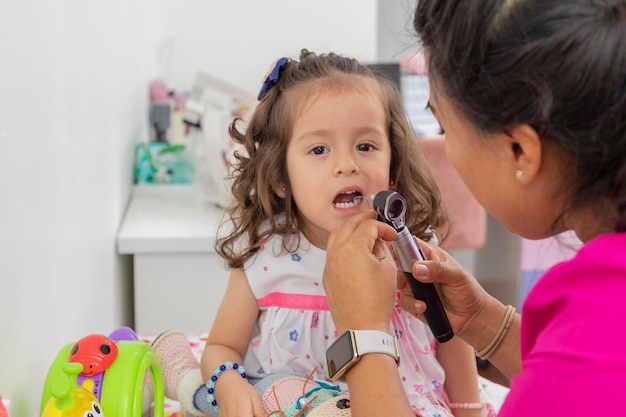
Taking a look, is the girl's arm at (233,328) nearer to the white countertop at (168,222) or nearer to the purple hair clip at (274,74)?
the purple hair clip at (274,74)

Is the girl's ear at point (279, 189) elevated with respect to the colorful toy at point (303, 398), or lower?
elevated

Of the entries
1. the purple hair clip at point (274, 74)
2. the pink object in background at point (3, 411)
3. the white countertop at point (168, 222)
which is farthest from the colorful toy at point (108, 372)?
the white countertop at point (168, 222)

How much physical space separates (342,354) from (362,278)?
0.28ft

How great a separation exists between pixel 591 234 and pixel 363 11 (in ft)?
8.64

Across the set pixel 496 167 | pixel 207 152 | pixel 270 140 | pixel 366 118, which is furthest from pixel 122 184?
pixel 496 167

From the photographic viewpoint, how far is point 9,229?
0.96 meters

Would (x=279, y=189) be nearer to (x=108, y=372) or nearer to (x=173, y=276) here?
(x=108, y=372)

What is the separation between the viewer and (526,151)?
0.75 meters

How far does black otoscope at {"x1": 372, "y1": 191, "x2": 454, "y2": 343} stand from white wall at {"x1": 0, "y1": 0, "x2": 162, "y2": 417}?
42 cm

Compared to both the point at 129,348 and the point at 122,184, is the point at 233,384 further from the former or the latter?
the point at 122,184

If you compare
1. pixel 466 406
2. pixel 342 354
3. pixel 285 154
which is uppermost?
pixel 285 154

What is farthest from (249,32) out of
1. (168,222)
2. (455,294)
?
(455,294)

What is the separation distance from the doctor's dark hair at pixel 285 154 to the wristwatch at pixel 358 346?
1.25 feet

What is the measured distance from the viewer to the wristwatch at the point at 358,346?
908 mm
